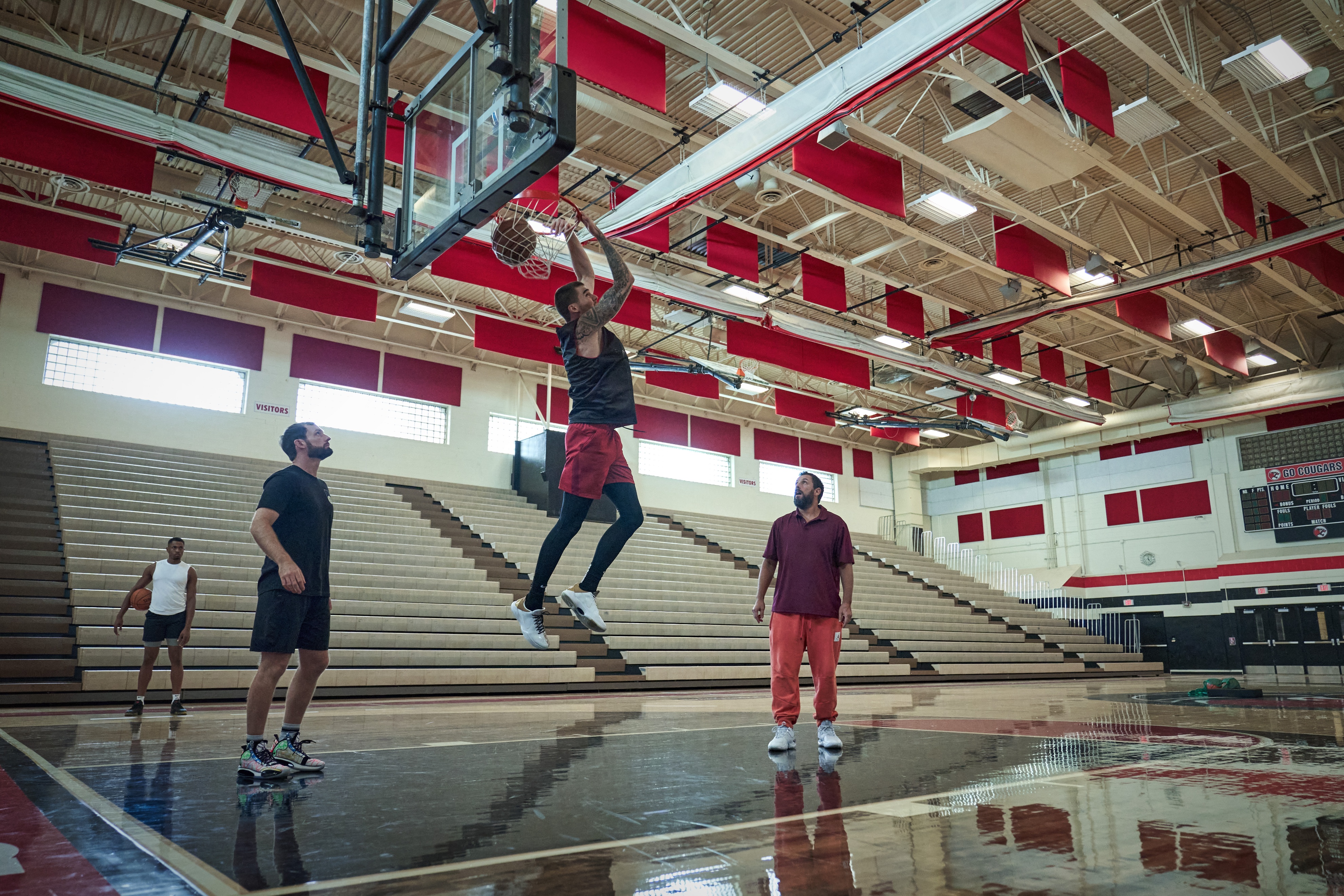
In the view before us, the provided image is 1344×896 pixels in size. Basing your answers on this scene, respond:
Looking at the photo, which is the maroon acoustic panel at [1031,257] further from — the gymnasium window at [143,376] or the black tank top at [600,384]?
the gymnasium window at [143,376]

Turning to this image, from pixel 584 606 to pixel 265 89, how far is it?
739cm

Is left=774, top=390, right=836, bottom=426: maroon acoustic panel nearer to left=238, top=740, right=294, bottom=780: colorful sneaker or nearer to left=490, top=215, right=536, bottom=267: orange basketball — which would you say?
left=490, top=215, right=536, bottom=267: orange basketball

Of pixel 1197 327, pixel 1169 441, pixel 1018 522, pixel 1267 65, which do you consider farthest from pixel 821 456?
pixel 1267 65

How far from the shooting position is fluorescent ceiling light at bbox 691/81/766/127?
31.1ft

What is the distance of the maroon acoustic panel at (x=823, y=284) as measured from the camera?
13.4 metres

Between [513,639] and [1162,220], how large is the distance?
42.7ft

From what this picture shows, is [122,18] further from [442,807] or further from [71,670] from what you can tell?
[442,807]

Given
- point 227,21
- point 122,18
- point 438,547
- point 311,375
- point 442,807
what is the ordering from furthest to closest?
1. point 311,375
2. point 438,547
3. point 122,18
4. point 227,21
5. point 442,807

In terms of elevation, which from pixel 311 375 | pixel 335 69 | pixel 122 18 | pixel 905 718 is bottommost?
pixel 905 718

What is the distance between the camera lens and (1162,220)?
1440 centimetres

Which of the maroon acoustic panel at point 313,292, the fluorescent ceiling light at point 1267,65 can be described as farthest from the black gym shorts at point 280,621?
the fluorescent ceiling light at point 1267,65

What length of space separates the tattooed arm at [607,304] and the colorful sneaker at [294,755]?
2.37m

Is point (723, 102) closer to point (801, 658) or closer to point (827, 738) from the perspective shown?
point (801, 658)

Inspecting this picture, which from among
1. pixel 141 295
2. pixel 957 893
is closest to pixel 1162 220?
pixel 957 893
